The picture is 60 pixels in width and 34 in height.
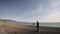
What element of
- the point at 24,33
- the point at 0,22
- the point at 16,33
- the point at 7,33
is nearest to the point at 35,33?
the point at 24,33

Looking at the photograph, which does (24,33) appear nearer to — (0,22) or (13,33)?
(13,33)

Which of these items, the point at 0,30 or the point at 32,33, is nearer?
the point at 32,33

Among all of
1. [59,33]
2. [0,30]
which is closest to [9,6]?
[0,30]

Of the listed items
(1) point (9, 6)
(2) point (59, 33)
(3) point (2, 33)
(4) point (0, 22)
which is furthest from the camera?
(4) point (0, 22)

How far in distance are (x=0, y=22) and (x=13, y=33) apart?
6.79ft

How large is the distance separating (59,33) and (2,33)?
8.11ft

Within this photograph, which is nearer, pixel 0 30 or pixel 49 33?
pixel 49 33

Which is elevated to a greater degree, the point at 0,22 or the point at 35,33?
the point at 0,22

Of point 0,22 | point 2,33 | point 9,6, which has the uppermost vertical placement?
point 9,6

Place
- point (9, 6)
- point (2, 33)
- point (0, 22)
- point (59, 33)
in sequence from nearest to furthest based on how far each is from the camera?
point (59, 33) < point (2, 33) < point (9, 6) < point (0, 22)

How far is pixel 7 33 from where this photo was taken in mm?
5121

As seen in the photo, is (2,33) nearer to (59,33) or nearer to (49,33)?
(49,33)

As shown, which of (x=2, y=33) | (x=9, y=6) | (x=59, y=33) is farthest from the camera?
(x=9, y=6)

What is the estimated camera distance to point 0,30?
18.1 feet
